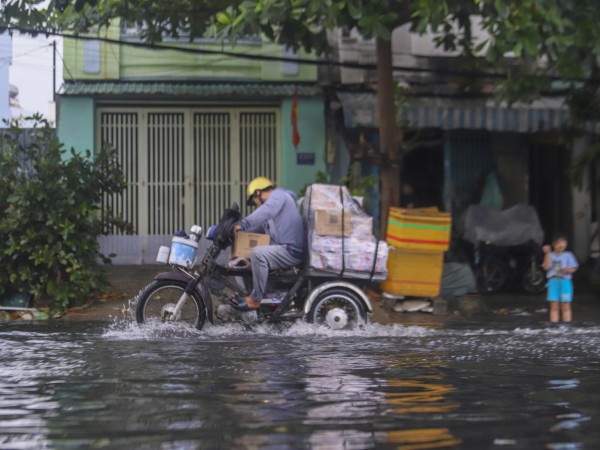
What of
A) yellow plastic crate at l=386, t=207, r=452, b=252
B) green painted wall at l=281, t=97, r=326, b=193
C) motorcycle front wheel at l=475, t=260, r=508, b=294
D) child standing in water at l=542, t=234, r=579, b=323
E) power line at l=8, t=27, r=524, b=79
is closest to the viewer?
child standing in water at l=542, t=234, r=579, b=323

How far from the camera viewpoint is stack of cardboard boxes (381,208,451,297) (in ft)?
41.7

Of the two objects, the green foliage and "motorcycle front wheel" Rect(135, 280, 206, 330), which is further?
the green foliage

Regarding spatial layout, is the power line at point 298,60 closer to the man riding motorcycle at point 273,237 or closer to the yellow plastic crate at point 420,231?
the yellow plastic crate at point 420,231

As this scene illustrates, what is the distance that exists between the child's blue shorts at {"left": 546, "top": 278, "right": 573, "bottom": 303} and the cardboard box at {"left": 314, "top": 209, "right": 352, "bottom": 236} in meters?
3.11

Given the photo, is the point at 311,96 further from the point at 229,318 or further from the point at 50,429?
the point at 50,429

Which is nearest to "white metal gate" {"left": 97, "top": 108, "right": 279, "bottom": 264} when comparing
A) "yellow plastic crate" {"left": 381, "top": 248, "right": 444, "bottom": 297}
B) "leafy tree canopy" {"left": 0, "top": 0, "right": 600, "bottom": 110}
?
"leafy tree canopy" {"left": 0, "top": 0, "right": 600, "bottom": 110}

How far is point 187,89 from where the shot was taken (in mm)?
16578

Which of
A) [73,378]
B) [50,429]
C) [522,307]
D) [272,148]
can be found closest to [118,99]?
[272,148]

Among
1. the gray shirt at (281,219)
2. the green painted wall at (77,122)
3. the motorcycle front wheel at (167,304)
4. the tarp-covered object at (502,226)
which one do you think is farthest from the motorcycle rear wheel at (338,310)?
the green painted wall at (77,122)

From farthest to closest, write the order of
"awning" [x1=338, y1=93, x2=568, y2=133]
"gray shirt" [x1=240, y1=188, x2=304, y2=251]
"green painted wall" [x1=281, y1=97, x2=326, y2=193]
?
"green painted wall" [x1=281, y1=97, x2=326, y2=193] < "awning" [x1=338, y1=93, x2=568, y2=133] < "gray shirt" [x1=240, y1=188, x2=304, y2=251]

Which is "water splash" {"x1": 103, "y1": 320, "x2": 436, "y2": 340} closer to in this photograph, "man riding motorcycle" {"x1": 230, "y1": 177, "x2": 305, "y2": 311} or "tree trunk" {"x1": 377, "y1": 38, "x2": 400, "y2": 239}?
"man riding motorcycle" {"x1": 230, "y1": 177, "x2": 305, "y2": 311}

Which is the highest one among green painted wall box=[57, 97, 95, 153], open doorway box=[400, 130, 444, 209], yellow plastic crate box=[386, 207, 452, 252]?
green painted wall box=[57, 97, 95, 153]

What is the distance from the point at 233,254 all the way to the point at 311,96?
723 cm

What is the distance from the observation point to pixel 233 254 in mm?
10188
